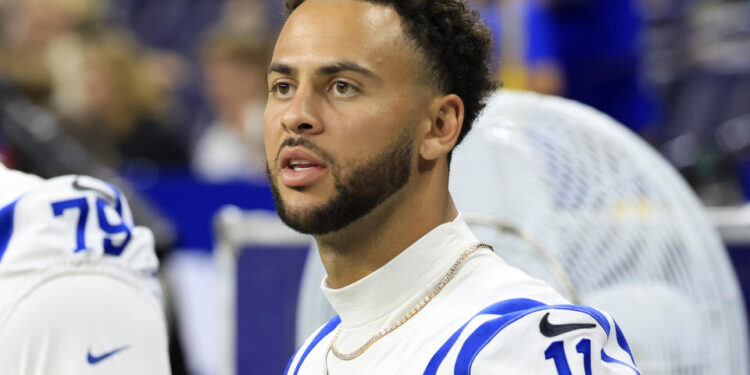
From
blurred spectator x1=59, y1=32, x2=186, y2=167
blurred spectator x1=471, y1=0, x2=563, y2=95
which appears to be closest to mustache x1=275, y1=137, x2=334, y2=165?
blurred spectator x1=471, y1=0, x2=563, y2=95

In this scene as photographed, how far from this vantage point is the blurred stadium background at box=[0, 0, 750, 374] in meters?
3.49

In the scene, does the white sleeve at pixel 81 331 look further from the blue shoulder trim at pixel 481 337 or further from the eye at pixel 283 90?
the blue shoulder trim at pixel 481 337

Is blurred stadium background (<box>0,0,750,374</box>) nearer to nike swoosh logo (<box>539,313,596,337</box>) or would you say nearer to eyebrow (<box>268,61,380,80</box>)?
eyebrow (<box>268,61,380,80</box>)

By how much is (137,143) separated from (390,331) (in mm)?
3856

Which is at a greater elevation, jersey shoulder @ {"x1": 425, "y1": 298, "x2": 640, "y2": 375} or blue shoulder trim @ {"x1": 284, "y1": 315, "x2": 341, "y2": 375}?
jersey shoulder @ {"x1": 425, "y1": 298, "x2": 640, "y2": 375}

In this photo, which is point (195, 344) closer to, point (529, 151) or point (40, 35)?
point (40, 35)

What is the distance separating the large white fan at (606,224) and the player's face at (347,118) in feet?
1.86

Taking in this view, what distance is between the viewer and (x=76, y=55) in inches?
194

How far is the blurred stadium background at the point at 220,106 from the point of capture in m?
3.49

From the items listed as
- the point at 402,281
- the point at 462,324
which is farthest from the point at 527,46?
the point at 462,324

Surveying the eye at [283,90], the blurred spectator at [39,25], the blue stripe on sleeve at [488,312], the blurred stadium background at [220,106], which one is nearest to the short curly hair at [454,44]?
the eye at [283,90]

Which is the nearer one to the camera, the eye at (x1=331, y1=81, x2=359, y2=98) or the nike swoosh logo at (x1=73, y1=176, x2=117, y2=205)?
the eye at (x1=331, y1=81, x2=359, y2=98)

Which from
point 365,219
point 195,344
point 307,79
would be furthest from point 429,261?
A: point 195,344

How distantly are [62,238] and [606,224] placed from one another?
860 millimetres
